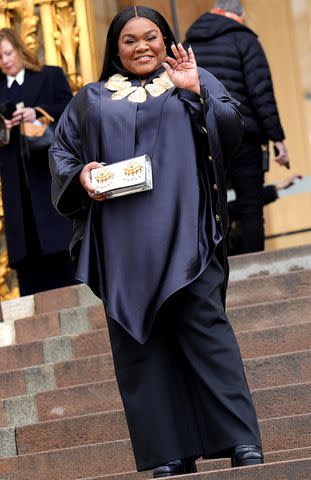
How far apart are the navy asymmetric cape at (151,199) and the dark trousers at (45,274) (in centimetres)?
404

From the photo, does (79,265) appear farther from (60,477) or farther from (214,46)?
(214,46)

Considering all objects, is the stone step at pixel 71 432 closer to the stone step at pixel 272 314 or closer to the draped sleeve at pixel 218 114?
the stone step at pixel 272 314

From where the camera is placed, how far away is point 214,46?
381 inches

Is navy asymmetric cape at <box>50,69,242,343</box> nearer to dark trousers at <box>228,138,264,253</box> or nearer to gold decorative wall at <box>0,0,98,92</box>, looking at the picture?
dark trousers at <box>228,138,264,253</box>

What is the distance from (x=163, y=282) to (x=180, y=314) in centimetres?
14

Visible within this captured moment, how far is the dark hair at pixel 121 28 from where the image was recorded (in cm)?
599

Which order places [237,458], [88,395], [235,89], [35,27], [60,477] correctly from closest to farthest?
[237,458] → [60,477] → [88,395] → [235,89] → [35,27]

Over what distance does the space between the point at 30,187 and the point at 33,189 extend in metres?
0.03

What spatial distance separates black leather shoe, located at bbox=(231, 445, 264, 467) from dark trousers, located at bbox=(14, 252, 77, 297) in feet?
15.0

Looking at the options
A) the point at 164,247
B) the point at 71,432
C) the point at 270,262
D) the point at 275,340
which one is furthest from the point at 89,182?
the point at 270,262

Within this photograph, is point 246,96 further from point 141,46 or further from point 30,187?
point 141,46

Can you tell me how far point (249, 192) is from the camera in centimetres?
971

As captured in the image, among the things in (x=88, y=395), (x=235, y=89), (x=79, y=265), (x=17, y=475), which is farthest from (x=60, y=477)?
(x=235, y=89)

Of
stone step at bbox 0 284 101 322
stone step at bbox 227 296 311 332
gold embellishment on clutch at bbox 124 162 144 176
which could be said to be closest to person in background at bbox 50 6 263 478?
gold embellishment on clutch at bbox 124 162 144 176
